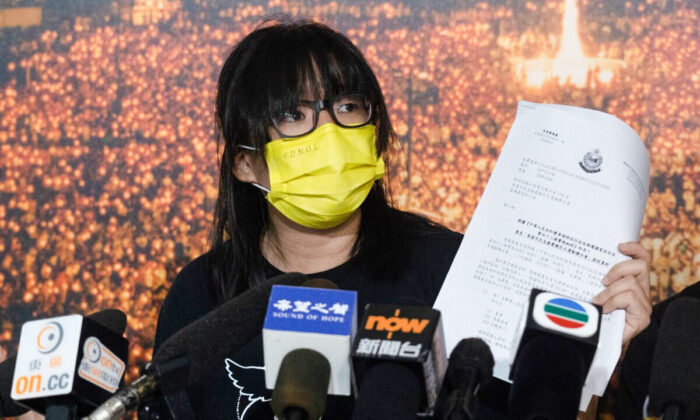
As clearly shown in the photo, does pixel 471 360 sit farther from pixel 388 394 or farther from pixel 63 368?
pixel 63 368

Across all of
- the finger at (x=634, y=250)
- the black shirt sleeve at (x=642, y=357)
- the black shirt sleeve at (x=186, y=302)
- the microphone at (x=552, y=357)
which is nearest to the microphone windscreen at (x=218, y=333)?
the microphone at (x=552, y=357)

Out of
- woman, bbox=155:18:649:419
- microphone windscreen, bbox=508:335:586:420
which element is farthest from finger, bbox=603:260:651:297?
microphone windscreen, bbox=508:335:586:420

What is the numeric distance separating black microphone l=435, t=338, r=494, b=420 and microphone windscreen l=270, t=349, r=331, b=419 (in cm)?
14

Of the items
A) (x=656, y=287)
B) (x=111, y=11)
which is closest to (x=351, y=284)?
(x=656, y=287)

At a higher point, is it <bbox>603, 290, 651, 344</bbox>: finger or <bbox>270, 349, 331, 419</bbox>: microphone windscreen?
<bbox>603, 290, 651, 344</bbox>: finger

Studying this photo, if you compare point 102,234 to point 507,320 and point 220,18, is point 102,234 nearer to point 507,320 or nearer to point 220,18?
point 220,18

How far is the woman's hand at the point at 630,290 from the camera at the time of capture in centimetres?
135

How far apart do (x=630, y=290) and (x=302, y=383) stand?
0.70m

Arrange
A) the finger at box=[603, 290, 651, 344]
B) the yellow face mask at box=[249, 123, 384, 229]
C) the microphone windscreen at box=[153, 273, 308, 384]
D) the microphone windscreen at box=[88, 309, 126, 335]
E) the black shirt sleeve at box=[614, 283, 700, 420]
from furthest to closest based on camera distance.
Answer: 1. the black shirt sleeve at box=[614, 283, 700, 420]
2. the yellow face mask at box=[249, 123, 384, 229]
3. the finger at box=[603, 290, 651, 344]
4. the microphone windscreen at box=[88, 309, 126, 335]
5. the microphone windscreen at box=[153, 273, 308, 384]

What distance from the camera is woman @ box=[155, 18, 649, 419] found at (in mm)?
1679

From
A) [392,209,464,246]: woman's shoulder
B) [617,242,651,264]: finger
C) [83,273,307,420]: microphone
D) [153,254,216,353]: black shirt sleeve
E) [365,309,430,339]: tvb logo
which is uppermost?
[617,242,651,264]: finger

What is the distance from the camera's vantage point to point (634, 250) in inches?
53.9

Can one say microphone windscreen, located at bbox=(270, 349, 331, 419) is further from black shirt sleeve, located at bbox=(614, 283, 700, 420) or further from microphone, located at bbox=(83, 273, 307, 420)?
black shirt sleeve, located at bbox=(614, 283, 700, 420)

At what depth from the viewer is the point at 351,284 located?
1.77 meters
